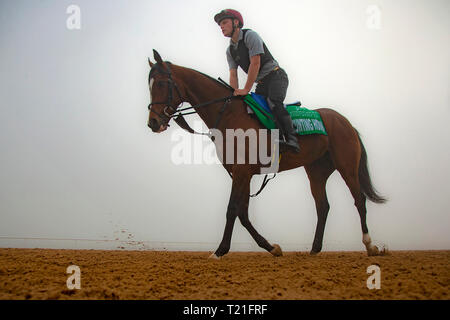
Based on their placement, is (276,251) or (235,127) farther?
(276,251)

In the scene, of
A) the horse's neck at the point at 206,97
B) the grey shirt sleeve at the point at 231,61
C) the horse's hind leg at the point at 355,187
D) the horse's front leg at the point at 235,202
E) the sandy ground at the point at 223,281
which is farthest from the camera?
the horse's hind leg at the point at 355,187

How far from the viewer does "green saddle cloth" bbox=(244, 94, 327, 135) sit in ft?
12.5

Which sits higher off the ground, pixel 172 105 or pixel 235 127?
pixel 172 105

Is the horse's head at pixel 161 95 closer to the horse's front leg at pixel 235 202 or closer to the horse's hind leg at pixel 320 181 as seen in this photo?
the horse's front leg at pixel 235 202

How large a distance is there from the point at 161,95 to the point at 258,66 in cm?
110

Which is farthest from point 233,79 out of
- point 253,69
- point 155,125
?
point 155,125

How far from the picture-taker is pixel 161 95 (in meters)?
3.62

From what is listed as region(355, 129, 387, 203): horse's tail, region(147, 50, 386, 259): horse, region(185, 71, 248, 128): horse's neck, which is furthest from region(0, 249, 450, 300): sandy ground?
region(355, 129, 387, 203): horse's tail

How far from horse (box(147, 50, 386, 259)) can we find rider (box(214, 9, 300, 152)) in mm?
235

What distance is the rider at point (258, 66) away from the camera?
382cm

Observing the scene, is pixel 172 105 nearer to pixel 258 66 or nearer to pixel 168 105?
pixel 168 105

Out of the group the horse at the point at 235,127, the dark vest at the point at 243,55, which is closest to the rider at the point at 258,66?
the dark vest at the point at 243,55

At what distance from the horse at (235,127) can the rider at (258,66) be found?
0.77 ft

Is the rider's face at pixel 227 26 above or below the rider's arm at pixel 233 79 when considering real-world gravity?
above
